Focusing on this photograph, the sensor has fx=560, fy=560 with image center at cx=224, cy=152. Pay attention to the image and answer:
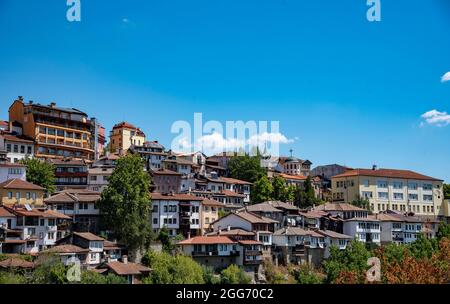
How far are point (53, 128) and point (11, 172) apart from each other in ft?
45.3

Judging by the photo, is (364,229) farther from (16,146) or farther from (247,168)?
(16,146)

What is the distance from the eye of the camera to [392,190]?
60562 mm

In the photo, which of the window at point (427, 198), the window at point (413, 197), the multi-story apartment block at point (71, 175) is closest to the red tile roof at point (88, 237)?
the multi-story apartment block at point (71, 175)

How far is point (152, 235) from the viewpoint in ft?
115

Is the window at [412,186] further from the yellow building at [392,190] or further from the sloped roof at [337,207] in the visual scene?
the sloped roof at [337,207]

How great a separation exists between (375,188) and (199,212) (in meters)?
25.1

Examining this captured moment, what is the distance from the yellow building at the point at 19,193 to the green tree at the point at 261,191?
20.2m

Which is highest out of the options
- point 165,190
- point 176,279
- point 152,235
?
point 165,190

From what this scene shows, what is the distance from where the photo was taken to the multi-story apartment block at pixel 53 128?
51.1 metres

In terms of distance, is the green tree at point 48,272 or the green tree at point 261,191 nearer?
the green tree at point 48,272

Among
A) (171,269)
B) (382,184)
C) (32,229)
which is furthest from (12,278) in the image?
(382,184)

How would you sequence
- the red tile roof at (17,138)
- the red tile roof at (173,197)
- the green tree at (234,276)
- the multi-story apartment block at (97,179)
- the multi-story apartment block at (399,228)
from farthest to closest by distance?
the multi-story apartment block at (399,228) → the red tile roof at (17,138) → the multi-story apartment block at (97,179) → the red tile roof at (173,197) → the green tree at (234,276)
